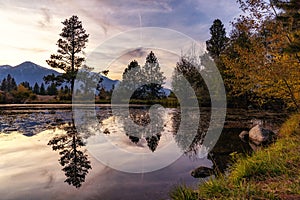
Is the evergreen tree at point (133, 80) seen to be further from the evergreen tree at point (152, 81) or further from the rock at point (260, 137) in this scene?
the rock at point (260, 137)

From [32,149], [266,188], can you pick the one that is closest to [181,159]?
[266,188]

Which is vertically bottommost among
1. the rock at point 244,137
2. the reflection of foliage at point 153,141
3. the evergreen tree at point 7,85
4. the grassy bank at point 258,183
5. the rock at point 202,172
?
the rock at point 202,172

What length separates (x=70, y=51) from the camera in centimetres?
3778

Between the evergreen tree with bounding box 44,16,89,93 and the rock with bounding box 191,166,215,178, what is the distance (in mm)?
32045

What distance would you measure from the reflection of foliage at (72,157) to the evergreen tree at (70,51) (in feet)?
90.1

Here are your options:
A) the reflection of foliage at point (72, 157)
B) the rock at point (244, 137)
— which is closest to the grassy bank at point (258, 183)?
the reflection of foliage at point (72, 157)

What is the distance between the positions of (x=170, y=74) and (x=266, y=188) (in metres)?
31.6

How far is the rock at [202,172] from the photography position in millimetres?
6102

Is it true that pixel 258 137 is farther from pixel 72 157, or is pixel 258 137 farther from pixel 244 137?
pixel 72 157

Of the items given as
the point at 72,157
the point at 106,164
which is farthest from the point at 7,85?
the point at 106,164

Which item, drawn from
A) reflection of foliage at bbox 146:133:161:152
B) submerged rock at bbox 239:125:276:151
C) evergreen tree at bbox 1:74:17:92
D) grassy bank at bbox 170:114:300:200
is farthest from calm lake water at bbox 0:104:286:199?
evergreen tree at bbox 1:74:17:92

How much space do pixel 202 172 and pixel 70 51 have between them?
35.1 meters

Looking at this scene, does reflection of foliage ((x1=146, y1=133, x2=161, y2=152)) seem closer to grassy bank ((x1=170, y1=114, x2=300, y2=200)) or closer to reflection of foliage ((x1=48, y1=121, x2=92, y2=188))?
reflection of foliage ((x1=48, y1=121, x2=92, y2=188))

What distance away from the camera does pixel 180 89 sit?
111 feet
